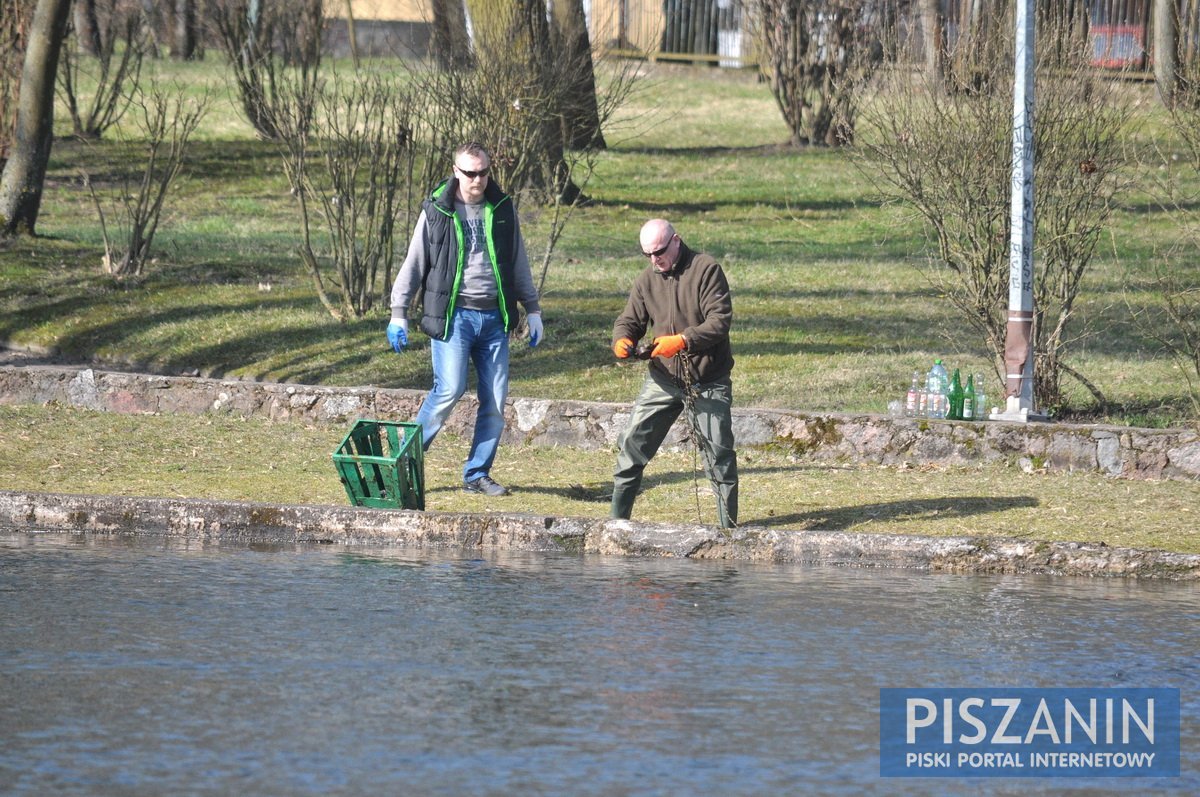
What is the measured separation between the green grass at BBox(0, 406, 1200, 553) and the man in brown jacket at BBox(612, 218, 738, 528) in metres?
0.51

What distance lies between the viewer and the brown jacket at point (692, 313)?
920 cm

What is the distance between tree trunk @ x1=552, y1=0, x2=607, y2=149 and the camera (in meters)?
18.5

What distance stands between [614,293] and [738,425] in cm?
646

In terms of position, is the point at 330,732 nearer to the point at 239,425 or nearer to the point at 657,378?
the point at 657,378

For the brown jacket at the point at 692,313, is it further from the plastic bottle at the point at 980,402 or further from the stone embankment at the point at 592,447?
the plastic bottle at the point at 980,402

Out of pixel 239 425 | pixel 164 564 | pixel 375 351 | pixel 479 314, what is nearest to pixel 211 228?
pixel 375 351

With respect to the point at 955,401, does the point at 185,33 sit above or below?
above

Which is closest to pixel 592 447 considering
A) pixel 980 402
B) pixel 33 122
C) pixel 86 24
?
pixel 980 402

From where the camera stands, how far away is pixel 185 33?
44906 millimetres

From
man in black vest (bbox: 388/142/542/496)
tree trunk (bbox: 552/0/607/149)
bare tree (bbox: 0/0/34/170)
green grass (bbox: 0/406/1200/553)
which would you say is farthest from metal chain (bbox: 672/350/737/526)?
bare tree (bbox: 0/0/34/170)

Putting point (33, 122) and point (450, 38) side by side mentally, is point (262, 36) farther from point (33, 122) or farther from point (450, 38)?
point (450, 38)

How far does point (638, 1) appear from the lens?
40625mm

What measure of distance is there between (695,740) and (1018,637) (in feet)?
7.02

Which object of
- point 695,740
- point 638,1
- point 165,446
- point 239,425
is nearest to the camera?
point 695,740
